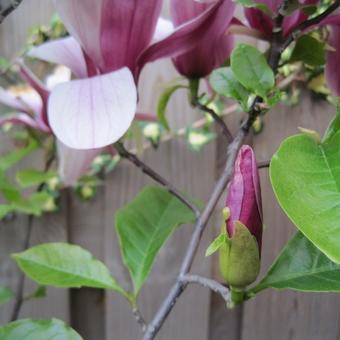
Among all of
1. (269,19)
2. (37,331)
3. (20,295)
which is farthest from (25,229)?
(269,19)

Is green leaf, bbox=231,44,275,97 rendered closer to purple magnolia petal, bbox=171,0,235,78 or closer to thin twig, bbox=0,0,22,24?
purple magnolia petal, bbox=171,0,235,78

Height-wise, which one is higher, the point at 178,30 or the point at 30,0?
the point at 30,0

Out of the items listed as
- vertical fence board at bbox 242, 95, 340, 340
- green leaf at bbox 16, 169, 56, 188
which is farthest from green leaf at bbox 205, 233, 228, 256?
vertical fence board at bbox 242, 95, 340, 340

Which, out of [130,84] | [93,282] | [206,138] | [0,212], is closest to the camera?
[130,84]

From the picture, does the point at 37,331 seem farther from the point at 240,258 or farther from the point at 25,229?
the point at 25,229

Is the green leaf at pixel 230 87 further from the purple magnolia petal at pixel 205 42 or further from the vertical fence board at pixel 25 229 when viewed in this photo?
the vertical fence board at pixel 25 229

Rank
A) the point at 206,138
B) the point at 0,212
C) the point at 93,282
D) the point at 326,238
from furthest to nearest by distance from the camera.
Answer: the point at 206,138, the point at 0,212, the point at 93,282, the point at 326,238

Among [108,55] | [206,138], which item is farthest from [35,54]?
[206,138]

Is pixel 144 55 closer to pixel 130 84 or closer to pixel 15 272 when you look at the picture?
pixel 130 84
